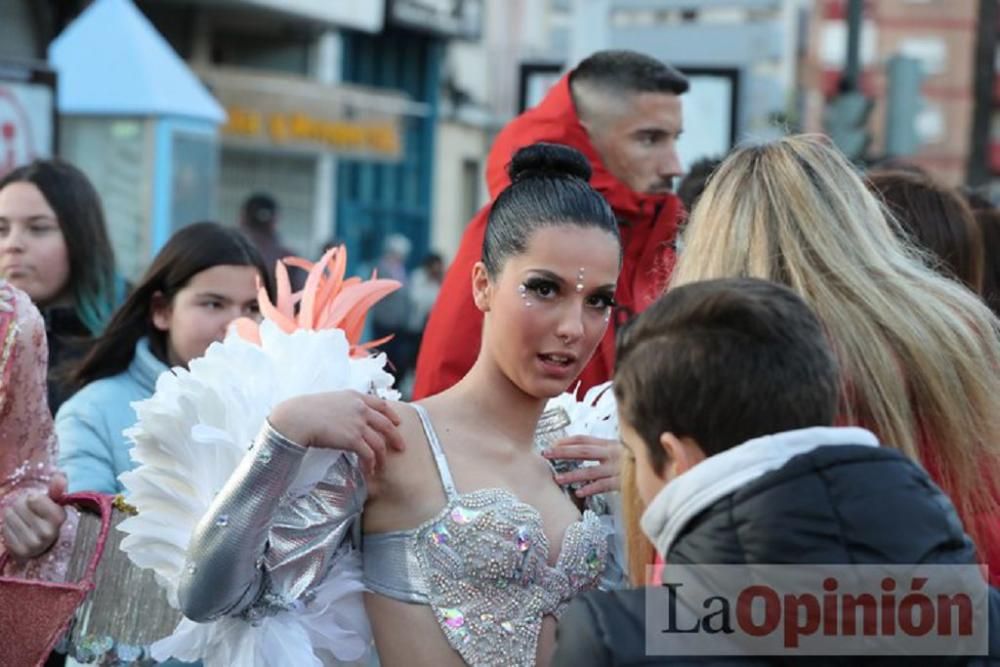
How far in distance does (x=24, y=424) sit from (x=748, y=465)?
6.28 ft

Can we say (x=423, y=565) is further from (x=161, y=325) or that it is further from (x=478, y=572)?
(x=161, y=325)

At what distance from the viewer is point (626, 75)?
17.0 feet

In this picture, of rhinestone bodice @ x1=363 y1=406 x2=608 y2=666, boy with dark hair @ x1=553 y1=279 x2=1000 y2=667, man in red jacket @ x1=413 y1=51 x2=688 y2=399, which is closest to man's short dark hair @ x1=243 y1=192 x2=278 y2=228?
man in red jacket @ x1=413 y1=51 x2=688 y2=399

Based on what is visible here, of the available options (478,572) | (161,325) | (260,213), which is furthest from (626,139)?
(260,213)

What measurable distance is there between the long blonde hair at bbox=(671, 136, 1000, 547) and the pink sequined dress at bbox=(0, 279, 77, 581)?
143cm

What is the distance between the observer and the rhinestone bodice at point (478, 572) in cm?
295

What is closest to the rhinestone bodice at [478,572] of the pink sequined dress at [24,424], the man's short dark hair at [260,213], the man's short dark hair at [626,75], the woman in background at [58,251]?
the pink sequined dress at [24,424]

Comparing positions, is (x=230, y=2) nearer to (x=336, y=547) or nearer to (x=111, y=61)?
(x=111, y=61)

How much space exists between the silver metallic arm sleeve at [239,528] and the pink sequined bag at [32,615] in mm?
628

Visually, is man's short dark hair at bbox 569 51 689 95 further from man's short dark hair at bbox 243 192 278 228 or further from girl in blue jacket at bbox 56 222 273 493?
man's short dark hair at bbox 243 192 278 228

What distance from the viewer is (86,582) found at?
3459 millimetres

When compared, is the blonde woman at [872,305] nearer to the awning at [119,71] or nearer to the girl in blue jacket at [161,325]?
the girl in blue jacket at [161,325]

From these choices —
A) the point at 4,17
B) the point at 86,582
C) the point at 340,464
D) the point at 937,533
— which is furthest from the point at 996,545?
the point at 4,17

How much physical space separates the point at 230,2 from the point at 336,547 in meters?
18.2
